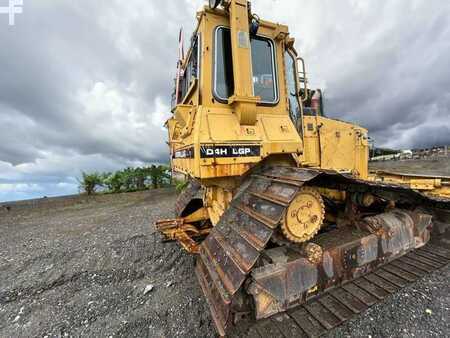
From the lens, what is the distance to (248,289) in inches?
65.5

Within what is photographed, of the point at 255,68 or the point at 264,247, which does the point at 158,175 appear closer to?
the point at 255,68

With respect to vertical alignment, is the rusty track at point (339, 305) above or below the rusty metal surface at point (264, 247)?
below

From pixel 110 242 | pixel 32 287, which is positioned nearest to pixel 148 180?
pixel 110 242

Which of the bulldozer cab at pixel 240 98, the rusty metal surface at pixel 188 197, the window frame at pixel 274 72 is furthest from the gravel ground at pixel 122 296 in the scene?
the window frame at pixel 274 72

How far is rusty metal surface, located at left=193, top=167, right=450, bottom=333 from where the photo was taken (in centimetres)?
152

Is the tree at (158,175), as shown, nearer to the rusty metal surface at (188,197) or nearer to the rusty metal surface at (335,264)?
the rusty metal surface at (188,197)

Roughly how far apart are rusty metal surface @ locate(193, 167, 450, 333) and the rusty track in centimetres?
4

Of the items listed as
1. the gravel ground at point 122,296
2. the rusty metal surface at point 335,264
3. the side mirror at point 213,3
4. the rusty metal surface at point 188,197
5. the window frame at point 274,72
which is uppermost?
the side mirror at point 213,3

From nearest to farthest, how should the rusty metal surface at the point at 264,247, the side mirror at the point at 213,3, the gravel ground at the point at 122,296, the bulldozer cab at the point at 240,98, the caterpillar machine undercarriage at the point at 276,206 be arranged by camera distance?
the rusty metal surface at the point at 264,247, the caterpillar machine undercarriage at the point at 276,206, the gravel ground at the point at 122,296, the bulldozer cab at the point at 240,98, the side mirror at the point at 213,3

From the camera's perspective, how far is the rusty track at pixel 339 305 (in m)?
1.61

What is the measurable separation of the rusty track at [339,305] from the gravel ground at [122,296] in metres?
0.13

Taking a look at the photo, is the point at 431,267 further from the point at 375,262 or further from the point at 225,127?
the point at 225,127

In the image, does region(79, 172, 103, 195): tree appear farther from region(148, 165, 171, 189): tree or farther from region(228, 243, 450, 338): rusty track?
region(228, 243, 450, 338): rusty track

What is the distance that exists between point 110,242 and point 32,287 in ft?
4.27
